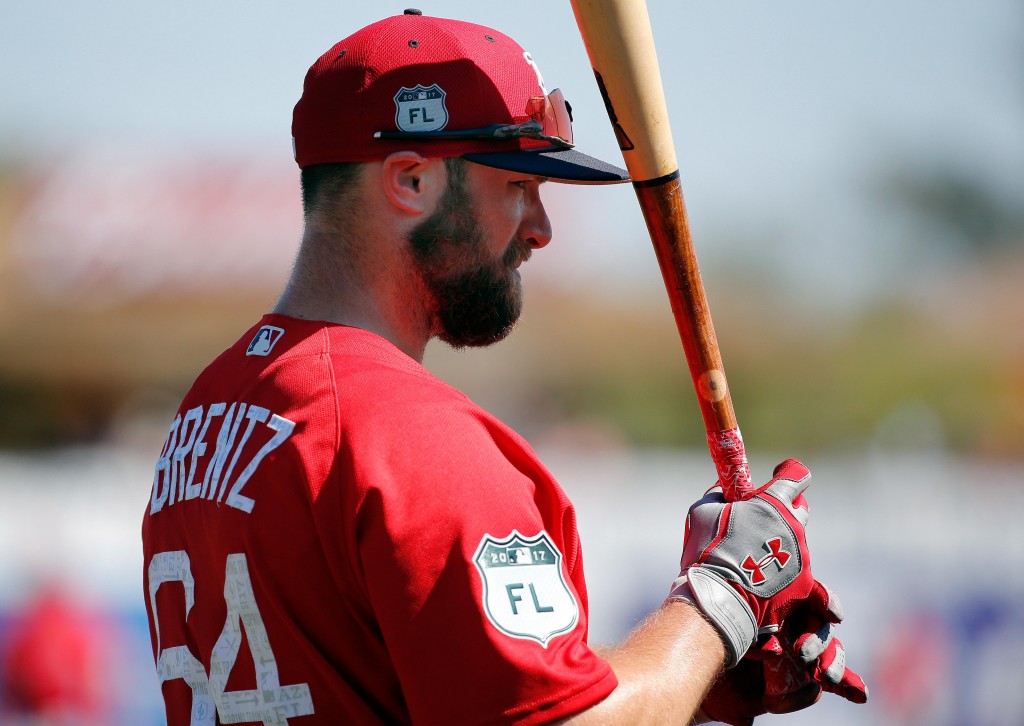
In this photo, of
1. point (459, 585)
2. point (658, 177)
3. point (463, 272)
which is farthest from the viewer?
point (658, 177)

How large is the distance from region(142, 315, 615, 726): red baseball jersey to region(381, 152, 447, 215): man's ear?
11.2 inches

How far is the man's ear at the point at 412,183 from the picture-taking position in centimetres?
222

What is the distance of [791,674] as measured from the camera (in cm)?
252

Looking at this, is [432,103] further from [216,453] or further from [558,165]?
[216,453]

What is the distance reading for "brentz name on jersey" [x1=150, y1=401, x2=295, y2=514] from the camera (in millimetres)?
1961

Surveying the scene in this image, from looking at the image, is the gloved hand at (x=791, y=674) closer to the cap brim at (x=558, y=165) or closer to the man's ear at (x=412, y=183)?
the cap brim at (x=558, y=165)

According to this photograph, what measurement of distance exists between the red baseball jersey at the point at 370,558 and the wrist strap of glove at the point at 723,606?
9.1 inches

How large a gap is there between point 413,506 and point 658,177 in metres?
1.01

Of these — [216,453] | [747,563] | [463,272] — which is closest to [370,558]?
[216,453]

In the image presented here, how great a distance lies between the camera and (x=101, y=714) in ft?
22.2

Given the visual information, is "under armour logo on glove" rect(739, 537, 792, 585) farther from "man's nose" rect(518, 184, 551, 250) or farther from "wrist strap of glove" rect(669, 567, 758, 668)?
"man's nose" rect(518, 184, 551, 250)

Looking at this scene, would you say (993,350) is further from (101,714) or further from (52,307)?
(101,714)

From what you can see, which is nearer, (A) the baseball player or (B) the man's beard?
(A) the baseball player

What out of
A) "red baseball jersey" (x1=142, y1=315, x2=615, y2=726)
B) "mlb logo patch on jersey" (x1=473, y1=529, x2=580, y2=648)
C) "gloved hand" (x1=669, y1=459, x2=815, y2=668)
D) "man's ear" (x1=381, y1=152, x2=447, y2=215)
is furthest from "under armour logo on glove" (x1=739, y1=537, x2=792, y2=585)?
"man's ear" (x1=381, y1=152, x2=447, y2=215)
